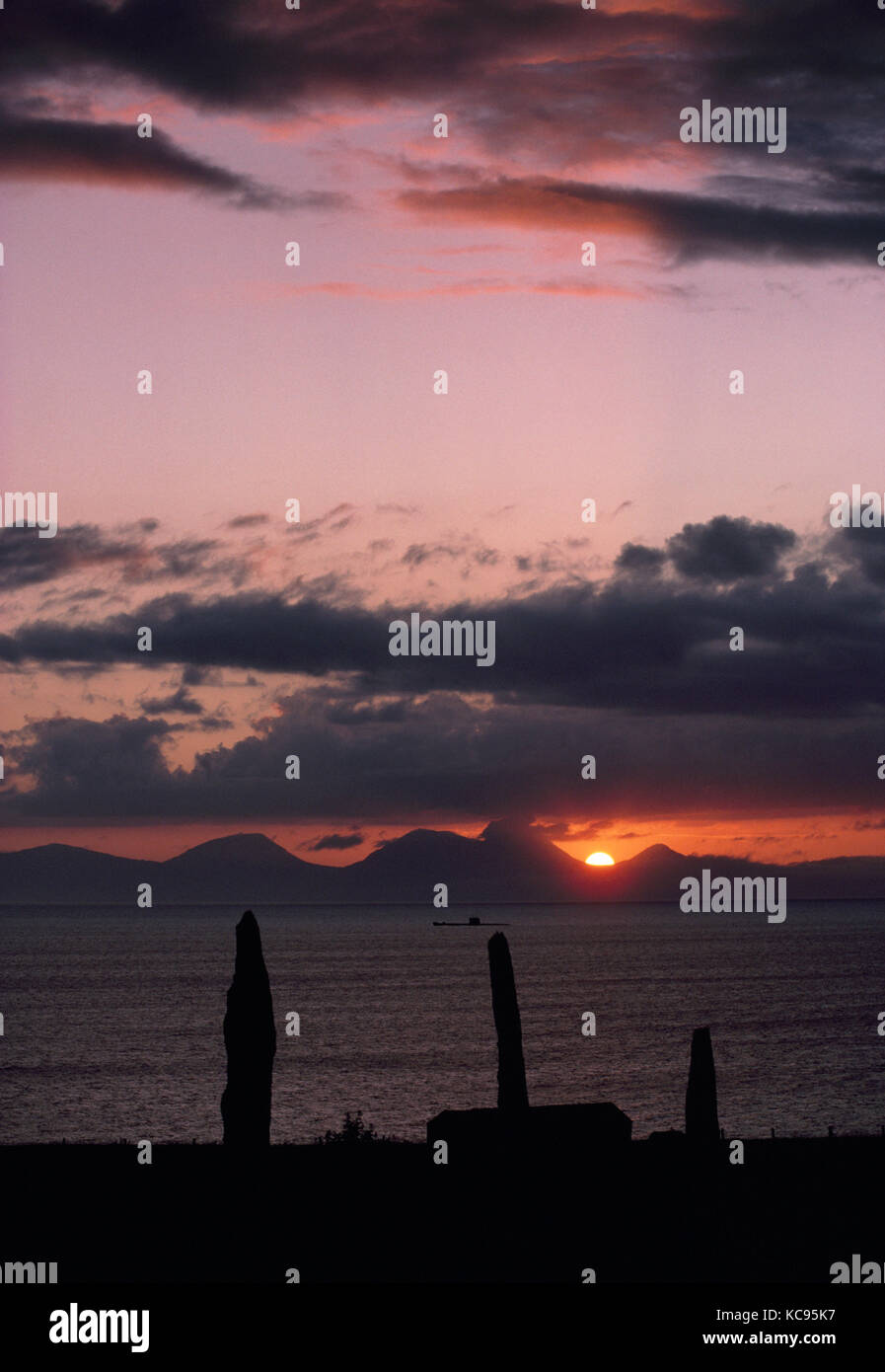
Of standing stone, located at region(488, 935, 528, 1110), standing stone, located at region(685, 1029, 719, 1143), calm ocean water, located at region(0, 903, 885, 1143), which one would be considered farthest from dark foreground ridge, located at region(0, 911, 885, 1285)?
calm ocean water, located at region(0, 903, 885, 1143)

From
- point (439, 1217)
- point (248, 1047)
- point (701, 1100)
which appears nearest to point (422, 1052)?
point (701, 1100)

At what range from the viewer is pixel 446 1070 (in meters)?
90.2

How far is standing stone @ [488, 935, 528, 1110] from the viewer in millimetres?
31781

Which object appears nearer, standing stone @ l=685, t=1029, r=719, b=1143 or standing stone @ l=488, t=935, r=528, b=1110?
standing stone @ l=488, t=935, r=528, b=1110

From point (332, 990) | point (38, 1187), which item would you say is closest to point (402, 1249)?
point (38, 1187)

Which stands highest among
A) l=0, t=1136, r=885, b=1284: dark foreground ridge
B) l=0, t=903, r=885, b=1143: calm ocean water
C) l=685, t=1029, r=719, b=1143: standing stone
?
l=685, t=1029, r=719, b=1143: standing stone

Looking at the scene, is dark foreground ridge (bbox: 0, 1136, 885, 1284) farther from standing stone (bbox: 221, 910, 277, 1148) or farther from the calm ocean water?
the calm ocean water

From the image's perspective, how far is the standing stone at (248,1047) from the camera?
26.3 metres

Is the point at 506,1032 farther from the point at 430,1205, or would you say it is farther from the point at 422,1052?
the point at 422,1052

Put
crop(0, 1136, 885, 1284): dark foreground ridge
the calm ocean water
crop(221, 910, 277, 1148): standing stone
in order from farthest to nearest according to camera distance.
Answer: the calm ocean water → crop(221, 910, 277, 1148): standing stone → crop(0, 1136, 885, 1284): dark foreground ridge

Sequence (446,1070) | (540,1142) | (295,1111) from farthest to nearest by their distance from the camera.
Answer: (446,1070) → (295,1111) → (540,1142)

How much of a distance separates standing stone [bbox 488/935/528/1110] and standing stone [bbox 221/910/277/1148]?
6919mm
